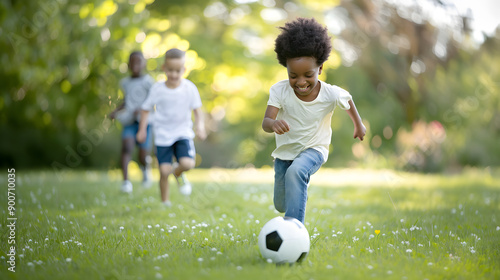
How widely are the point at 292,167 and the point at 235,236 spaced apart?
0.99 m

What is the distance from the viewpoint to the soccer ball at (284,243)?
3.61 metres

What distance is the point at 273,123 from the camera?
4.05m

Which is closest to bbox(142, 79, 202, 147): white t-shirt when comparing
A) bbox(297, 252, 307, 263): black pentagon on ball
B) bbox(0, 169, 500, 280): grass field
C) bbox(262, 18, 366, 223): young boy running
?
bbox(0, 169, 500, 280): grass field

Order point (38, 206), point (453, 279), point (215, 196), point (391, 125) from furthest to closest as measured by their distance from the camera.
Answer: point (391, 125) → point (215, 196) → point (38, 206) → point (453, 279)

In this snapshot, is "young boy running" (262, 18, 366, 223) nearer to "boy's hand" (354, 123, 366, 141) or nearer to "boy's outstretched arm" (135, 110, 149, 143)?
"boy's hand" (354, 123, 366, 141)

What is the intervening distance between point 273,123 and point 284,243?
3.36 feet

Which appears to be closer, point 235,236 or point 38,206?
point 235,236

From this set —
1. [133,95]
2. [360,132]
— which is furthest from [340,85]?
[360,132]

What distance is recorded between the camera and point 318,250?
4.05 metres

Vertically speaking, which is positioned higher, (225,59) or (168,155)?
(225,59)

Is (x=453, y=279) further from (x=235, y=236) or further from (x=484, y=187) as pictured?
(x=484, y=187)

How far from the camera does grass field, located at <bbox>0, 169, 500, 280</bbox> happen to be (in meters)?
3.47

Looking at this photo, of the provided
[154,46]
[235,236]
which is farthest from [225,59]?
[235,236]

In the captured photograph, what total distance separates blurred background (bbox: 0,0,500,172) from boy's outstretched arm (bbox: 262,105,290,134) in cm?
925
